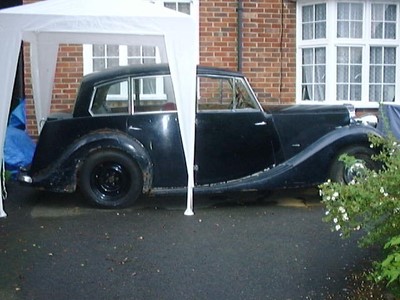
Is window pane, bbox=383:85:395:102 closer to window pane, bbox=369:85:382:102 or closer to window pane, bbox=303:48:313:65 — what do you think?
window pane, bbox=369:85:382:102

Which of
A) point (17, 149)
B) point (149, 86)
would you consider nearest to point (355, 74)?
point (149, 86)

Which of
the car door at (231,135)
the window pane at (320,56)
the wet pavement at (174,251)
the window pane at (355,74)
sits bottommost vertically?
the wet pavement at (174,251)

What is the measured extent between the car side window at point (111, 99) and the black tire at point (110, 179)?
1.91 feet

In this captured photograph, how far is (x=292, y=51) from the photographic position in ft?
37.6

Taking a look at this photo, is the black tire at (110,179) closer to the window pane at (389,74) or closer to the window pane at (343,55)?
the window pane at (343,55)

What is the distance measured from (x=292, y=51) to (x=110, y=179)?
4.69 metres

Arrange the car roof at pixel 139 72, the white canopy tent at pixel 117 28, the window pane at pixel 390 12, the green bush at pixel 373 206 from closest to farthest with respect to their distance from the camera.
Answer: the green bush at pixel 373 206
the white canopy tent at pixel 117 28
the car roof at pixel 139 72
the window pane at pixel 390 12

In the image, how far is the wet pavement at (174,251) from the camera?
5281mm

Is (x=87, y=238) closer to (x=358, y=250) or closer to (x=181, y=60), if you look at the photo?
(x=181, y=60)

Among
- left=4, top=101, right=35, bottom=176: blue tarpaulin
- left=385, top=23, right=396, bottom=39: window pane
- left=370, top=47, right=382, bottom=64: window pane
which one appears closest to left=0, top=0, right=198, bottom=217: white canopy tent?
left=4, top=101, right=35, bottom=176: blue tarpaulin

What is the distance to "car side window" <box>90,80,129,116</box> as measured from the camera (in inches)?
326

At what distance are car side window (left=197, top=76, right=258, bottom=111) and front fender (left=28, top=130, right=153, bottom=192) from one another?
1.04m

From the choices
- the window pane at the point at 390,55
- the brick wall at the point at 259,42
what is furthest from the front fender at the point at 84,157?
the window pane at the point at 390,55

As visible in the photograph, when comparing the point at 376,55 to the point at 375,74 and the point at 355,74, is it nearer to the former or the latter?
the point at 375,74
